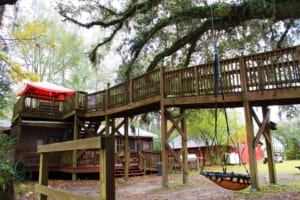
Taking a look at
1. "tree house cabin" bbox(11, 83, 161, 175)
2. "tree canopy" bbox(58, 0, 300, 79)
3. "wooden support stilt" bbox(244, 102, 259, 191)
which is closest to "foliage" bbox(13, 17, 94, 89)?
"tree house cabin" bbox(11, 83, 161, 175)

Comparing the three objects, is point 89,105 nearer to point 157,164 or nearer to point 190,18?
point 157,164

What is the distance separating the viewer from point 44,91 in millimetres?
15016

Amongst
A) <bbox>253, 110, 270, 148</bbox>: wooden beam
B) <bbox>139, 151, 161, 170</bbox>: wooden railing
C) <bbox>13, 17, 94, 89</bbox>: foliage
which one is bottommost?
<bbox>139, 151, 161, 170</bbox>: wooden railing

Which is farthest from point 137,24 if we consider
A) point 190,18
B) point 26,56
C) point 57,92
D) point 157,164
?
point 26,56

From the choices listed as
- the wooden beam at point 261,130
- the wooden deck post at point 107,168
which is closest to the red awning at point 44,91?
the wooden beam at point 261,130

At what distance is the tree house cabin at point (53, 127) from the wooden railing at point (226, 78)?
378cm

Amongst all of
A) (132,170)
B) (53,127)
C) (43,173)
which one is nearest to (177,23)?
(43,173)

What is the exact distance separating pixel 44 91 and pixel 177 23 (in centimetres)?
989

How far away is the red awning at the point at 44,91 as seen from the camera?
1449 centimetres

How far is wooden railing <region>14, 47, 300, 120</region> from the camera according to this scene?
673 cm

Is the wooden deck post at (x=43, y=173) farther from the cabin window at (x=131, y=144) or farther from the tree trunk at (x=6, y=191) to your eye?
the cabin window at (x=131, y=144)

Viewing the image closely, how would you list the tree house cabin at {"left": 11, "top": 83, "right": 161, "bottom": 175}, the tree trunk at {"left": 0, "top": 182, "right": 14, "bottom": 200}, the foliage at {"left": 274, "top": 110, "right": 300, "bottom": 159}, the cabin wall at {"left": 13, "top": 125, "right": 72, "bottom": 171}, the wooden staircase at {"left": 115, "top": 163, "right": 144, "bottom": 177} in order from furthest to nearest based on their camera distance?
the foliage at {"left": 274, "top": 110, "right": 300, "bottom": 159}
the wooden staircase at {"left": 115, "top": 163, "right": 144, "bottom": 177}
the cabin wall at {"left": 13, "top": 125, "right": 72, "bottom": 171}
the tree house cabin at {"left": 11, "top": 83, "right": 161, "bottom": 175}
the tree trunk at {"left": 0, "top": 182, "right": 14, "bottom": 200}

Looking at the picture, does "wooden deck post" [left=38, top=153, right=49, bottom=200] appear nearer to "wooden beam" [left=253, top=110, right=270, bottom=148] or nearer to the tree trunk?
the tree trunk

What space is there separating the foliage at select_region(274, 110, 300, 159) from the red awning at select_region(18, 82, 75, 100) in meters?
20.5
